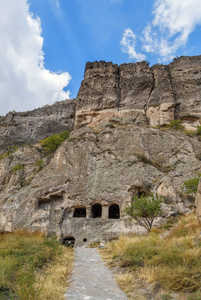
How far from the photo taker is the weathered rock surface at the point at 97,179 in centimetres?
2171

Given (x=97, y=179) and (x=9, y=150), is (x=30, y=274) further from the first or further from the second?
(x=9, y=150)

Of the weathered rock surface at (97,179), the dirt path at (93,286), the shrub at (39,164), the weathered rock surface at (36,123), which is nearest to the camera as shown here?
the dirt path at (93,286)

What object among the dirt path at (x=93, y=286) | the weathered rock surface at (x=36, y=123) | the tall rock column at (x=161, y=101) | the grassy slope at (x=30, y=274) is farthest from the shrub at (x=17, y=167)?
the dirt path at (x=93, y=286)

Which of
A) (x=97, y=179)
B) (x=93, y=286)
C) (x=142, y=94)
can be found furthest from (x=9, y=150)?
(x=93, y=286)

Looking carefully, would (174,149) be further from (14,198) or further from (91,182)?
(14,198)

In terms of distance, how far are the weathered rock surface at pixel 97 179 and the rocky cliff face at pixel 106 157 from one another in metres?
0.11

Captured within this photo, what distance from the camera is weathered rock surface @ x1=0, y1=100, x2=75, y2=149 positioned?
4778 centimetres

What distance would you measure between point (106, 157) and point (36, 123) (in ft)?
88.8

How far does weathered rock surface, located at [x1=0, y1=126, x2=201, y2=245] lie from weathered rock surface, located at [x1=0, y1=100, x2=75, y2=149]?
15.1 m

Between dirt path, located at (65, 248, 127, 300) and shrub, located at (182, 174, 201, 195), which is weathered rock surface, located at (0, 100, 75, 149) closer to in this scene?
shrub, located at (182, 174, 201, 195)

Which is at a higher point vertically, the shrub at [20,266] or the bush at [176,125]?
the bush at [176,125]

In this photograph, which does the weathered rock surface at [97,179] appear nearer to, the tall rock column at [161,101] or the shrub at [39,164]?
the shrub at [39,164]

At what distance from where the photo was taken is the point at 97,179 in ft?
85.4

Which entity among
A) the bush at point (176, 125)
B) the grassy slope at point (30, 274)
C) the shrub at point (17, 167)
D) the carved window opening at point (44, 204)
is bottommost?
the grassy slope at point (30, 274)
